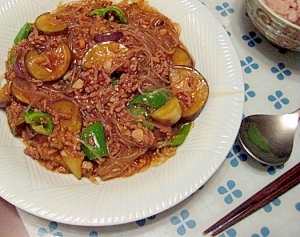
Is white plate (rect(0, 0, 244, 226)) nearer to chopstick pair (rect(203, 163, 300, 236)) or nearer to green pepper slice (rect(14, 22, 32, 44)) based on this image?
green pepper slice (rect(14, 22, 32, 44))

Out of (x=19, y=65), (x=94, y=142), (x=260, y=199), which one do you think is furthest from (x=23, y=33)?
(x=260, y=199)

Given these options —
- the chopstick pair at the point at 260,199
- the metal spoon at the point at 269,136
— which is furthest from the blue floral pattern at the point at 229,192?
the metal spoon at the point at 269,136

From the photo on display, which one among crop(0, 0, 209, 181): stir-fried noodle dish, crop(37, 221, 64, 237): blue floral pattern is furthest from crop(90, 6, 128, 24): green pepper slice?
crop(37, 221, 64, 237): blue floral pattern

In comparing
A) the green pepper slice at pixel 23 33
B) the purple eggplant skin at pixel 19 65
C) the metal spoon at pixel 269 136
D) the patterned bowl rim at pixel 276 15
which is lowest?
the metal spoon at pixel 269 136

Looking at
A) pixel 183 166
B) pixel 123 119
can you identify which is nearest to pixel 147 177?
pixel 183 166

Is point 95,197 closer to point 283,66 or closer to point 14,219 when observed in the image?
point 14,219

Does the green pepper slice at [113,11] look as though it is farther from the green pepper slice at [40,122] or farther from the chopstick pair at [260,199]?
the chopstick pair at [260,199]
